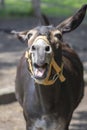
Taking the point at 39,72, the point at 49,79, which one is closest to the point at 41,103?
the point at 49,79

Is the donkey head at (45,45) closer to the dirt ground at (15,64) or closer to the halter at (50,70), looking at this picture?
the halter at (50,70)

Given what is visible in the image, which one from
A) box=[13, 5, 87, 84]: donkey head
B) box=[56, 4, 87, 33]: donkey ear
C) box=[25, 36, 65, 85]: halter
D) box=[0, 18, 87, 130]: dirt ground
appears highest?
box=[56, 4, 87, 33]: donkey ear

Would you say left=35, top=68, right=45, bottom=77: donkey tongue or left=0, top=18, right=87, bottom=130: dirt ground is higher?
left=35, top=68, right=45, bottom=77: donkey tongue

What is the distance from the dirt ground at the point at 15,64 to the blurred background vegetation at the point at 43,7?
2.98 feet

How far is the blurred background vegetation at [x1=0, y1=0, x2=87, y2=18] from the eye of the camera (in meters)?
18.5

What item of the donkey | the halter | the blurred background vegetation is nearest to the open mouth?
the donkey

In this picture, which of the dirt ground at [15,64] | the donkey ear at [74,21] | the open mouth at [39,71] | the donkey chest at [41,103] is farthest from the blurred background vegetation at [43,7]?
the open mouth at [39,71]

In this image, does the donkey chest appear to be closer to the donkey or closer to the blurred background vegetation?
the donkey

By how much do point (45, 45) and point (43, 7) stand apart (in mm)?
14924

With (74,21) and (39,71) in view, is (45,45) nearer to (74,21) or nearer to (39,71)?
(39,71)

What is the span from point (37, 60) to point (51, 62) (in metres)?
0.31

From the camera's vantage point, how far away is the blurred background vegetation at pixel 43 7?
1845 centimetres

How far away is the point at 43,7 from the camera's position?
19.6 meters

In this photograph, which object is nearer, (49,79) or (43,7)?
(49,79)
